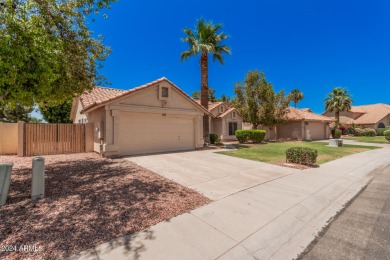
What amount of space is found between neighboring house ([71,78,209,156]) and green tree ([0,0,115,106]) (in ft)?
9.66

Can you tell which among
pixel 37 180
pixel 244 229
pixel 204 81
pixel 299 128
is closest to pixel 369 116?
pixel 299 128

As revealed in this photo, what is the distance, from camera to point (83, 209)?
4.12 metres

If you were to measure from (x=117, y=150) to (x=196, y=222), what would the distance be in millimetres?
8289

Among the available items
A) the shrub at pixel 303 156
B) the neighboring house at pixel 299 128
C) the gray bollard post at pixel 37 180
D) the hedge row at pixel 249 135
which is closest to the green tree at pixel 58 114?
the hedge row at pixel 249 135

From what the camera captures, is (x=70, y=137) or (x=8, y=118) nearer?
(x=70, y=137)

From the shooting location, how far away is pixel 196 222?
3.80 meters

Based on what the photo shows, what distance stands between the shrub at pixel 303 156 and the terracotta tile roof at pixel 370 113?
138 feet

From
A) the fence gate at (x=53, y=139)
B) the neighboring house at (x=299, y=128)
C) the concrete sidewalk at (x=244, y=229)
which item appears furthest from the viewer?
the neighboring house at (x=299, y=128)

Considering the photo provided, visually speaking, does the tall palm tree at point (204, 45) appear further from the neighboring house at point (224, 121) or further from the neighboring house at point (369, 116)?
the neighboring house at point (369, 116)

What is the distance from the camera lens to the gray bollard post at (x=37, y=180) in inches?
179

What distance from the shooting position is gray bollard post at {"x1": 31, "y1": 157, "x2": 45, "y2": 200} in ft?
14.9

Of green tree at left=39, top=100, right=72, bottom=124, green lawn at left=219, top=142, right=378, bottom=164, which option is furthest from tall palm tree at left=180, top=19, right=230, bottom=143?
green tree at left=39, top=100, right=72, bottom=124

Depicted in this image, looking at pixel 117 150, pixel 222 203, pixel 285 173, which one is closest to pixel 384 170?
pixel 285 173

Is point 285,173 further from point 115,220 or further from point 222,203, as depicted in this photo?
point 115,220
